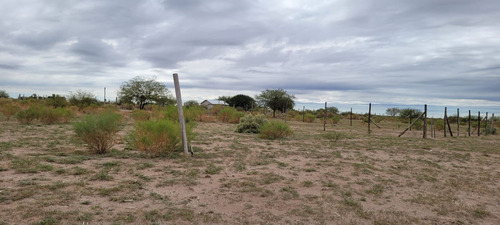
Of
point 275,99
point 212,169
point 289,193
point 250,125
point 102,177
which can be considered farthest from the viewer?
point 275,99

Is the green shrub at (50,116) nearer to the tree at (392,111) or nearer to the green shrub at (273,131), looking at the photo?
the green shrub at (273,131)

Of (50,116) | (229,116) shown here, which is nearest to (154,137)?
(50,116)

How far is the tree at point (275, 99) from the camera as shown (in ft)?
163

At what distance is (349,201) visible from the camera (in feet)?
16.3

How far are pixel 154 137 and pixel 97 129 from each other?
1.51 metres

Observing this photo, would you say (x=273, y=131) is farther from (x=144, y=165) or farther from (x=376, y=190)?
(x=376, y=190)

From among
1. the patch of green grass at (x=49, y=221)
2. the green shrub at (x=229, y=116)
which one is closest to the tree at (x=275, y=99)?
the green shrub at (x=229, y=116)

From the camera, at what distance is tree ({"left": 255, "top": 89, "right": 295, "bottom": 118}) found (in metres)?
49.8

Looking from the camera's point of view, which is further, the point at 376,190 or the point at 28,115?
the point at 28,115

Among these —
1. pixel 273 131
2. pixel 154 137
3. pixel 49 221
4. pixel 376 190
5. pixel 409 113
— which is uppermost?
pixel 409 113

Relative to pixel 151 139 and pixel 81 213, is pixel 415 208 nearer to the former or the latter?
pixel 81 213

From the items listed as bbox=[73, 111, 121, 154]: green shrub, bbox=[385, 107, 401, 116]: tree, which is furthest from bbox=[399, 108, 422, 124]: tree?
bbox=[73, 111, 121, 154]: green shrub

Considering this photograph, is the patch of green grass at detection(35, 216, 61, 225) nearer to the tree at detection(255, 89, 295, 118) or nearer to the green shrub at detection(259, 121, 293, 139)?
the green shrub at detection(259, 121, 293, 139)

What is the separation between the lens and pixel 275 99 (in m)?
49.8
